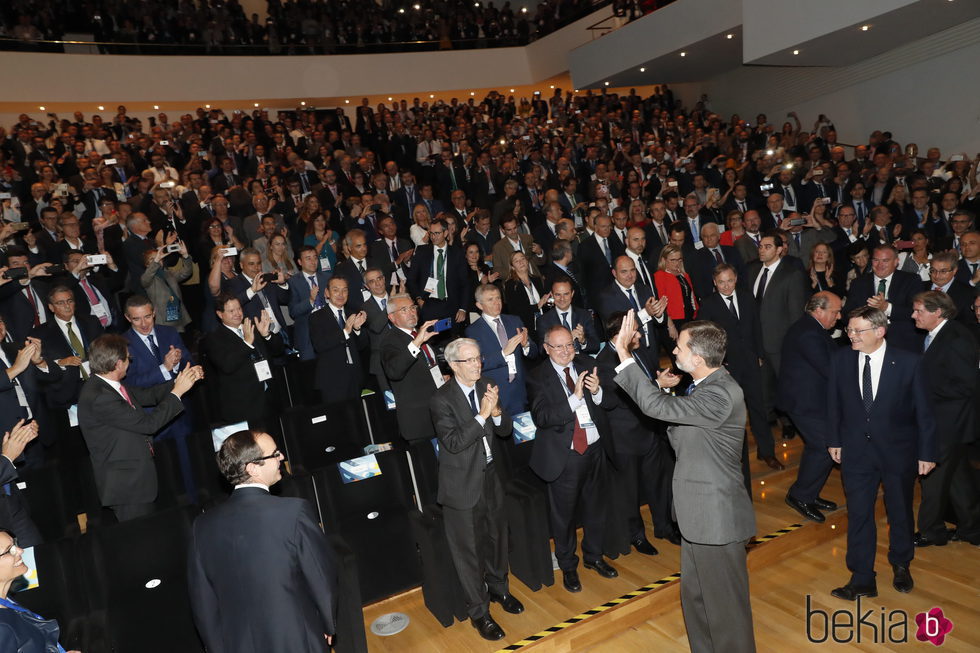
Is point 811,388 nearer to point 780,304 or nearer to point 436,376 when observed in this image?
point 780,304

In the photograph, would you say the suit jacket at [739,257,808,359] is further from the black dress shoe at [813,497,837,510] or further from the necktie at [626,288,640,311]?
the black dress shoe at [813,497,837,510]

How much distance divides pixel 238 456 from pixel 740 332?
12.9 feet

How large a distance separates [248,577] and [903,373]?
3.27m

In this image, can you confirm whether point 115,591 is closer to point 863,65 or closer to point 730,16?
A: point 730,16

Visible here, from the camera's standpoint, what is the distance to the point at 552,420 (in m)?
3.82

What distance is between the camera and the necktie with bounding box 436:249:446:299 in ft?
22.2

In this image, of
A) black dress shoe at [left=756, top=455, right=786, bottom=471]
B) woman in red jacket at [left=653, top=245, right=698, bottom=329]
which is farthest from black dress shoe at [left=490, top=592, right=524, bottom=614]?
woman in red jacket at [left=653, top=245, right=698, bottom=329]

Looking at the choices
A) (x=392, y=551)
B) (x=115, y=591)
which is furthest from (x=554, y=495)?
(x=115, y=591)

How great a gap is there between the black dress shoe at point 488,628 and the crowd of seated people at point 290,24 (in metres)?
14.2

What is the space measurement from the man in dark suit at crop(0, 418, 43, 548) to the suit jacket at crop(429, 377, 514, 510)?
1.94 metres

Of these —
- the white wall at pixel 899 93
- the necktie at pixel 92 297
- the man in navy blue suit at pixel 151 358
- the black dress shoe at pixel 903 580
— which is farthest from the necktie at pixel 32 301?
the white wall at pixel 899 93

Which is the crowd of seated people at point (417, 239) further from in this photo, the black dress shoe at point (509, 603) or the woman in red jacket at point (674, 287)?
the black dress shoe at point (509, 603)

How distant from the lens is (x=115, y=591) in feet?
10.7

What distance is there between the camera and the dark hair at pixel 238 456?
2.43 metres
